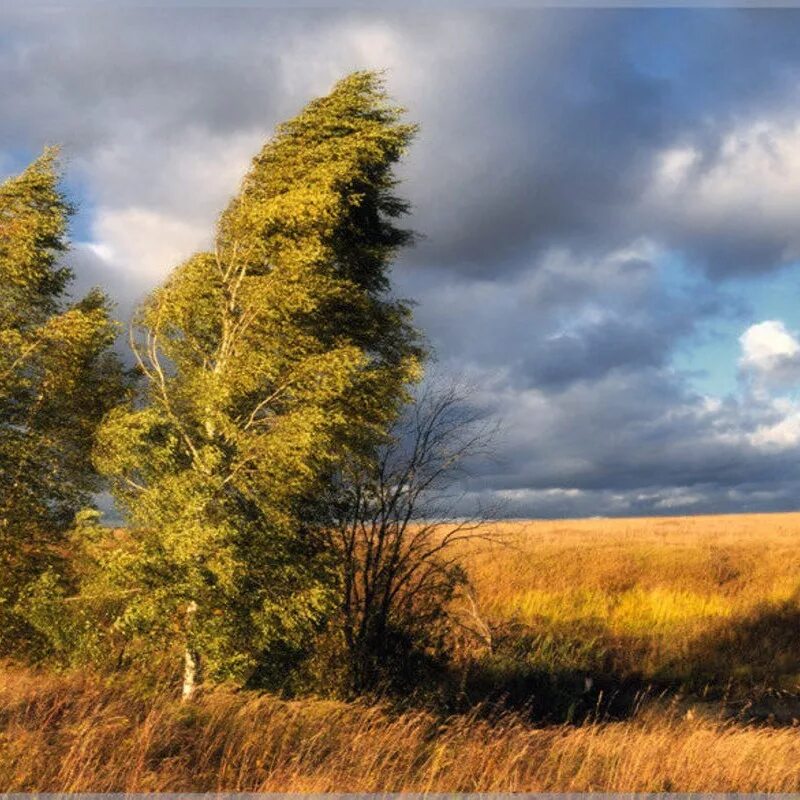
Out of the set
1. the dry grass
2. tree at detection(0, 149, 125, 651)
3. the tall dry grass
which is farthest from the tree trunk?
the dry grass

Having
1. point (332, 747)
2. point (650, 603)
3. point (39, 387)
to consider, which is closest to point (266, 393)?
point (39, 387)

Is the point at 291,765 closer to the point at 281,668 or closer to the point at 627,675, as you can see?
the point at 281,668

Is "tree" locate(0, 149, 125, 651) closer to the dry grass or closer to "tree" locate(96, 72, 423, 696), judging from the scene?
"tree" locate(96, 72, 423, 696)

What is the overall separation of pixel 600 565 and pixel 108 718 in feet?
79.0

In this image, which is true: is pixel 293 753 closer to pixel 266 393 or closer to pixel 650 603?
pixel 266 393

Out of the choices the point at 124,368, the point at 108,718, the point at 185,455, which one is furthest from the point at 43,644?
the point at 108,718

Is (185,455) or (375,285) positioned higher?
(375,285)

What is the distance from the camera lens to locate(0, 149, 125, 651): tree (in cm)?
1234

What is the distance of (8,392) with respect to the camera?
12.4 metres

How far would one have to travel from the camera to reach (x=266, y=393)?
40.1 ft

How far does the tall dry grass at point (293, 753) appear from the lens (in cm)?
655

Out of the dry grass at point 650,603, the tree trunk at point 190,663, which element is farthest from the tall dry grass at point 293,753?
the dry grass at point 650,603

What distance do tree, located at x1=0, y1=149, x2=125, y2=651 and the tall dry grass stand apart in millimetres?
3908

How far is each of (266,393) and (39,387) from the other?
11.4 ft
